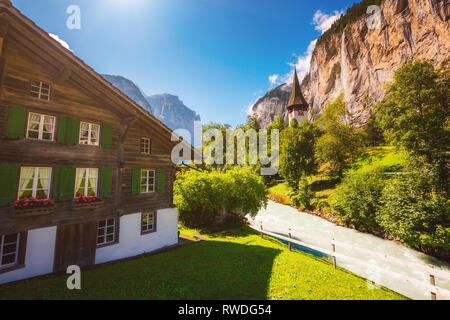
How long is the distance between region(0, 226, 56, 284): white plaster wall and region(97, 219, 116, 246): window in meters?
1.78

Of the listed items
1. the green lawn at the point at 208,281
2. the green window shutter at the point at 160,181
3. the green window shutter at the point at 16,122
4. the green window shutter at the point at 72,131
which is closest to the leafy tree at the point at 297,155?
the green lawn at the point at 208,281

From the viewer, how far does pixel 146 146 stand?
11336 millimetres

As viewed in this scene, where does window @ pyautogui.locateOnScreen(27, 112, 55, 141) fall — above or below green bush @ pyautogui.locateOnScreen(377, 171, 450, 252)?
above

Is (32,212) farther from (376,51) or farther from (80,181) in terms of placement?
(376,51)

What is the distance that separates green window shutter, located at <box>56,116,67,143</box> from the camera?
26.2ft

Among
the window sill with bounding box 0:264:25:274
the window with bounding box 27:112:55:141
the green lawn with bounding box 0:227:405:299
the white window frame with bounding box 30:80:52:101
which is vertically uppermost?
the white window frame with bounding box 30:80:52:101

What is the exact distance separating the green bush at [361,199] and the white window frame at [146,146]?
1808cm

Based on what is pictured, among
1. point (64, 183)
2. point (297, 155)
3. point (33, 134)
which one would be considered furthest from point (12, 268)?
point (297, 155)

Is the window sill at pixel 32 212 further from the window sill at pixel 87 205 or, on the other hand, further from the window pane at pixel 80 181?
→ the window pane at pixel 80 181

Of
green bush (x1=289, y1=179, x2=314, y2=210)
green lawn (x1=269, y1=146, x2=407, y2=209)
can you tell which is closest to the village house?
green bush (x1=289, y1=179, x2=314, y2=210)

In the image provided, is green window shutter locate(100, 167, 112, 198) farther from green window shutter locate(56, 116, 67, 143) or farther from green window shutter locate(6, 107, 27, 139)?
green window shutter locate(6, 107, 27, 139)

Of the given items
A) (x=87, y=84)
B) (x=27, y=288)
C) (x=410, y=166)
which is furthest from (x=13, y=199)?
(x=410, y=166)

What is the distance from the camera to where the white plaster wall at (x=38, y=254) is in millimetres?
6867

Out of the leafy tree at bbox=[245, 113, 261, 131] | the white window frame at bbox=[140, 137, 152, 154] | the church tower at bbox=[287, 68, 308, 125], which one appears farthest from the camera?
the church tower at bbox=[287, 68, 308, 125]
